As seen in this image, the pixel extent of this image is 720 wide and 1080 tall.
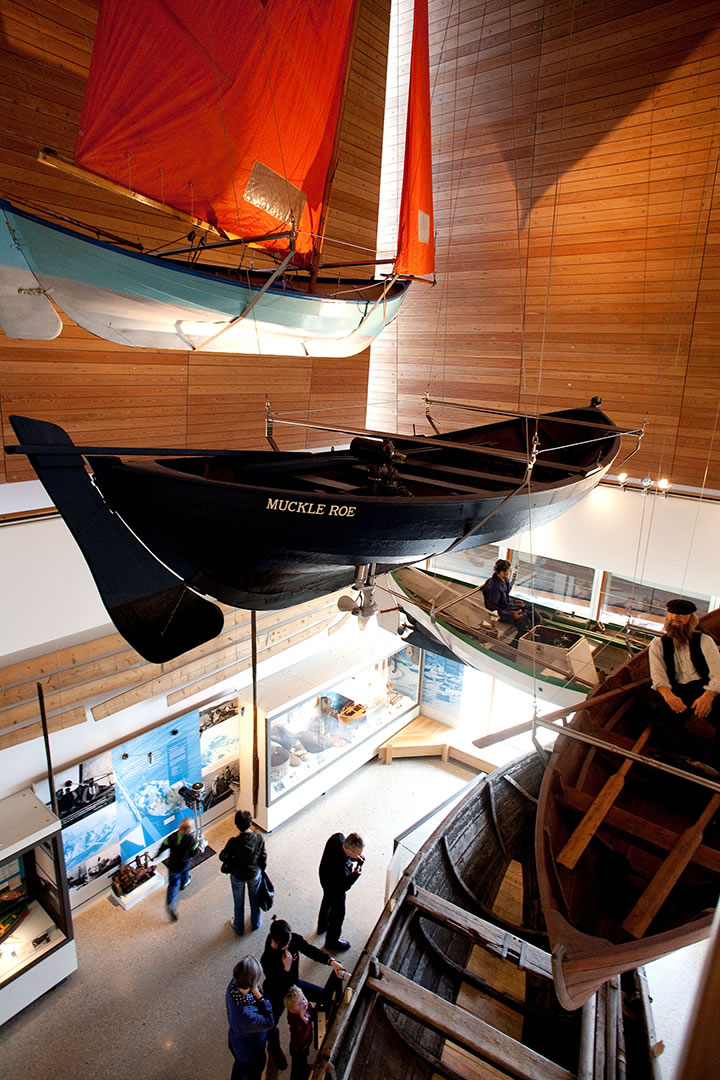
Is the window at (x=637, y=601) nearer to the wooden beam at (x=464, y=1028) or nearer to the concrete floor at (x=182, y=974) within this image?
the concrete floor at (x=182, y=974)

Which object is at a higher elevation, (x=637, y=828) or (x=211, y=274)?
(x=211, y=274)

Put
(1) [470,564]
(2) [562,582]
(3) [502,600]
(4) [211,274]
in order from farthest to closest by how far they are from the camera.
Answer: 1. (1) [470,564]
2. (2) [562,582]
3. (3) [502,600]
4. (4) [211,274]

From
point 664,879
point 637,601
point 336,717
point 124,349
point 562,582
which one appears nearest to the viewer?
point 664,879

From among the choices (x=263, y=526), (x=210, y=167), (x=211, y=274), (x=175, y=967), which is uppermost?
(x=210, y=167)

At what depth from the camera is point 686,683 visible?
→ 3418mm

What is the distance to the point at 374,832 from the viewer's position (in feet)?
20.0

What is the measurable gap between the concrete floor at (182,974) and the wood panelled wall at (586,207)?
185 inches

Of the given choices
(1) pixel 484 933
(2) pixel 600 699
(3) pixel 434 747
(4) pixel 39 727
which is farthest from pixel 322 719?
(2) pixel 600 699

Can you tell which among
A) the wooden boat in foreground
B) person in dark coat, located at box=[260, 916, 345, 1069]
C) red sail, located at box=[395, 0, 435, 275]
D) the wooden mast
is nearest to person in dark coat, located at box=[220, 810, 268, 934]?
person in dark coat, located at box=[260, 916, 345, 1069]

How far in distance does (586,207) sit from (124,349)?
15.0 ft

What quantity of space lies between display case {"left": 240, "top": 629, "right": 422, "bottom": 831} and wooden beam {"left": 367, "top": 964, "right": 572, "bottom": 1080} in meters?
2.71

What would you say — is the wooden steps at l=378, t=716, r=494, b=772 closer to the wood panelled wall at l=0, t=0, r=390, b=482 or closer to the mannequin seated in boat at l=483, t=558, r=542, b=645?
the mannequin seated in boat at l=483, t=558, r=542, b=645

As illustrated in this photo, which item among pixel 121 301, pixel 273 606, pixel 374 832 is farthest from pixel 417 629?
pixel 121 301

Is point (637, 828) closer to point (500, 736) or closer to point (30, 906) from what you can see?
point (500, 736)
